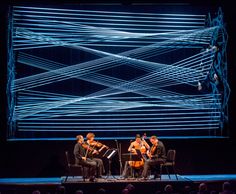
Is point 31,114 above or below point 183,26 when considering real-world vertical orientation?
below

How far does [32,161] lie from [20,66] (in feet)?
8.26

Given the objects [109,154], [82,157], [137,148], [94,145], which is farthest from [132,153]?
[82,157]

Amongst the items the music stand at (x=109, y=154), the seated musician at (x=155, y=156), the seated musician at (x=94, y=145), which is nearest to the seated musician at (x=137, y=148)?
the seated musician at (x=155, y=156)

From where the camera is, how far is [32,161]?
36.7 feet

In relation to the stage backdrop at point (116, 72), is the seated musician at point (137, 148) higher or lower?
lower

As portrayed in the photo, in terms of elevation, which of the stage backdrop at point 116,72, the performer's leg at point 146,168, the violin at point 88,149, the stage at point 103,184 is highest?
the stage backdrop at point 116,72

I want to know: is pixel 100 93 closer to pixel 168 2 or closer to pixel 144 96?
pixel 144 96

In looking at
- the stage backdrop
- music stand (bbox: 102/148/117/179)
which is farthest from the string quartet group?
the stage backdrop

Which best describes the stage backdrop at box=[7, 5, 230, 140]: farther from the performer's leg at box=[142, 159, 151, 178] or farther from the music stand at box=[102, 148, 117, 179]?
the performer's leg at box=[142, 159, 151, 178]

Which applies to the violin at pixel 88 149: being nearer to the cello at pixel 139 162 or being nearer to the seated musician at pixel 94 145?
the seated musician at pixel 94 145

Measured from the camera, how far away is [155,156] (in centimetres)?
1025

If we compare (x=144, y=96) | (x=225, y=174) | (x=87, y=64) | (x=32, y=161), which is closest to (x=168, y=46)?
(x=144, y=96)

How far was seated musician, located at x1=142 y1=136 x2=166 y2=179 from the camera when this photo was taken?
33.1ft

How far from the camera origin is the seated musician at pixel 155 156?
10.1 m
